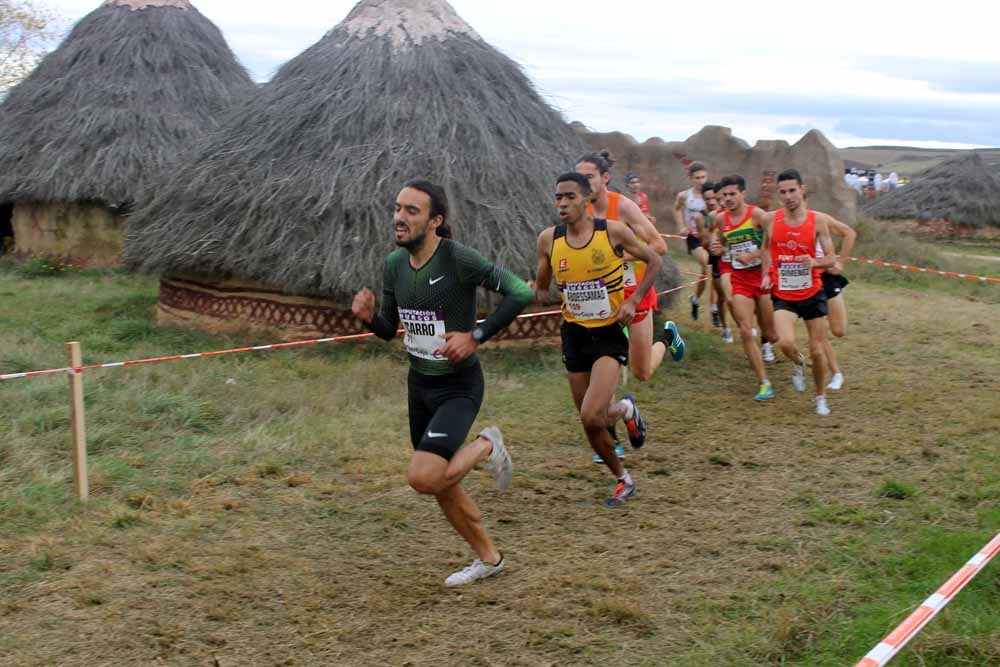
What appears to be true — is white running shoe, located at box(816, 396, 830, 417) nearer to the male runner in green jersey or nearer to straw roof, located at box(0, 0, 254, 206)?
the male runner in green jersey

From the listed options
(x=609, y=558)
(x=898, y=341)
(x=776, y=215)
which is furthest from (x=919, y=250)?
(x=609, y=558)

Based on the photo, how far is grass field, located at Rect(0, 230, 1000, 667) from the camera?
404cm

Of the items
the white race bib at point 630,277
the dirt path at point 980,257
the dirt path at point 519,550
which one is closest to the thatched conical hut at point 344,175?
the dirt path at point 519,550

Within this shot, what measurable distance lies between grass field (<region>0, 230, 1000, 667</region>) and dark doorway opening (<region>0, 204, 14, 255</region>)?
30.4 feet

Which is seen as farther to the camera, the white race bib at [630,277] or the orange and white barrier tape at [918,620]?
the white race bib at [630,277]

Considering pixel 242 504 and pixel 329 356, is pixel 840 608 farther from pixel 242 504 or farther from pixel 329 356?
pixel 329 356

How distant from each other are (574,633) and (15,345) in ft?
23.7

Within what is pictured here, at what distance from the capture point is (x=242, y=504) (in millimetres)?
5695

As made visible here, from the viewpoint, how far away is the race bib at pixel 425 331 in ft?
15.1

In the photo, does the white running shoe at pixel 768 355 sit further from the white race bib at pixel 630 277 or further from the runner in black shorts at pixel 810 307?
the white race bib at pixel 630 277

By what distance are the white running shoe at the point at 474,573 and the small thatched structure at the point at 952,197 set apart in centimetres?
2269

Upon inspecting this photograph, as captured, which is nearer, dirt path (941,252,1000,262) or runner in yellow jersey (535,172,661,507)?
runner in yellow jersey (535,172,661,507)

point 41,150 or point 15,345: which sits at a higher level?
point 41,150

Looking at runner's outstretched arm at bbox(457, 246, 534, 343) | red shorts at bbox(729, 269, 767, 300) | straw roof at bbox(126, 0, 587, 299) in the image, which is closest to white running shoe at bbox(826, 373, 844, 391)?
red shorts at bbox(729, 269, 767, 300)
